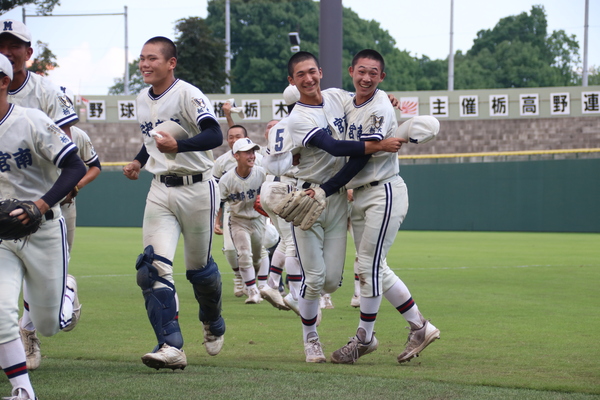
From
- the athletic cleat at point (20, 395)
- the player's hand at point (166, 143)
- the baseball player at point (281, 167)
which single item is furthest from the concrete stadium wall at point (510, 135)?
the athletic cleat at point (20, 395)

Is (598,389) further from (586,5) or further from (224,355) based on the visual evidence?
(586,5)

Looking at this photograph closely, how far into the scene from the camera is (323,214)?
221 inches

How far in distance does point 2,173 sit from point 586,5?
46.2m

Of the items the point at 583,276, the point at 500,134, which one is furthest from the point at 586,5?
the point at 583,276

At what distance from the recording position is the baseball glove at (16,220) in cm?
391

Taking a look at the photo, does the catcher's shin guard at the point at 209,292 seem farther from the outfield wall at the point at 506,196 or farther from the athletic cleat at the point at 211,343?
the outfield wall at the point at 506,196

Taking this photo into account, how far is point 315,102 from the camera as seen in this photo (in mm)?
5695

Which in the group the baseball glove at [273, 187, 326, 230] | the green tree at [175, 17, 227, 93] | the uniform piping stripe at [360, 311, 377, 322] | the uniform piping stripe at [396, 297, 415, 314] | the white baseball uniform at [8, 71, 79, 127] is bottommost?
the uniform piping stripe at [360, 311, 377, 322]

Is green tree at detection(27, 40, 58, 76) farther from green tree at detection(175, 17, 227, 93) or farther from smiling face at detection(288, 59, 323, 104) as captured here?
smiling face at detection(288, 59, 323, 104)

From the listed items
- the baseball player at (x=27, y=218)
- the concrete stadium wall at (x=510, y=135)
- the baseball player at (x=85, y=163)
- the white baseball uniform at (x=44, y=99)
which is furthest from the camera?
the concrete stadium wall at (x=510, y=135)

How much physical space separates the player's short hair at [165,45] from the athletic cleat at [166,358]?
2.00 metres

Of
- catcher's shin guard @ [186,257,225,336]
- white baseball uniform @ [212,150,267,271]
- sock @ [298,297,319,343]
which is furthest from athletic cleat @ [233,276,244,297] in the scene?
sock @ [298,297,319,343]

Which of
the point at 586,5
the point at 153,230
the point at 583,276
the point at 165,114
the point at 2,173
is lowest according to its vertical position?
the point at 583,276

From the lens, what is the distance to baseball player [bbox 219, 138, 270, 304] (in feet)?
30.2
